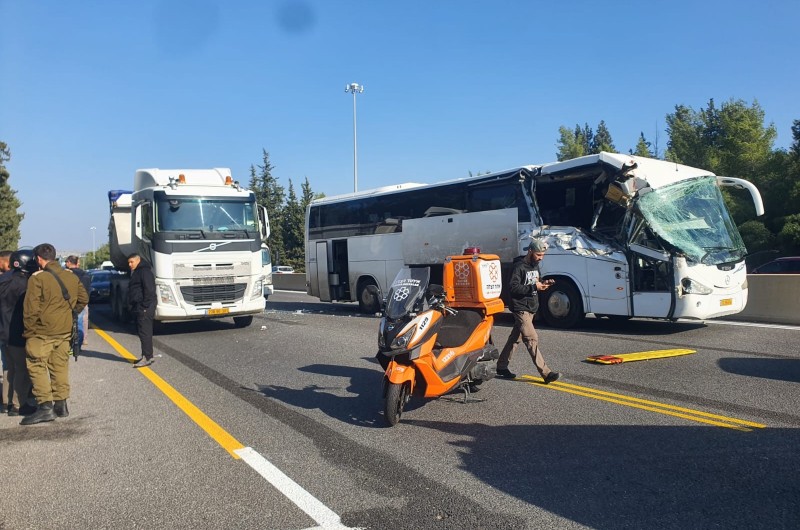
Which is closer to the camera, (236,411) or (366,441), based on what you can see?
(366,441)

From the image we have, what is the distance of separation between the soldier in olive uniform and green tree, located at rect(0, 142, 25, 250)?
56.4m

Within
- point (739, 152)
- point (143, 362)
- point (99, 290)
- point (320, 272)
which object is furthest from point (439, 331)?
point (739, 152)

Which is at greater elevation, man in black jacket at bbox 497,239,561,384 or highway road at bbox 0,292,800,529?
man in black jacket at bbox 497,239,561,384

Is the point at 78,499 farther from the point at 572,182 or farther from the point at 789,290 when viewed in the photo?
the point at 789,290

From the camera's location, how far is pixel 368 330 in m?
13.9

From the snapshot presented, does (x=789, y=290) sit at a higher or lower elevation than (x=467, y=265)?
lower

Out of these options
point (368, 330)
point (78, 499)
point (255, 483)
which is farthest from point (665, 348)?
point (78, 499)

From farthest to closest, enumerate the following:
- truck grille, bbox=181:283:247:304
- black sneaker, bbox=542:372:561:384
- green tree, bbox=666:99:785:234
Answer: green tree, bbox=666:99:785:234
truck grille, bbox=181:283:247:304
black sneaker, bbox=542:372:561:384

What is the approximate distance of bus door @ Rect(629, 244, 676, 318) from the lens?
1146 cm

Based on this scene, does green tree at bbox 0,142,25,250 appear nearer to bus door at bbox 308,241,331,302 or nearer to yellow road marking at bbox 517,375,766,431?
bus door at bbox 308,241,331,302

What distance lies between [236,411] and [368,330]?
277 inches

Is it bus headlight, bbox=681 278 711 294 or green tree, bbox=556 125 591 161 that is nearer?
bus headlight, bbox=681 278 711 294

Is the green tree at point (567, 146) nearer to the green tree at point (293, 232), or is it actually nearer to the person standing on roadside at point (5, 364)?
the green tree at point (293, 232)

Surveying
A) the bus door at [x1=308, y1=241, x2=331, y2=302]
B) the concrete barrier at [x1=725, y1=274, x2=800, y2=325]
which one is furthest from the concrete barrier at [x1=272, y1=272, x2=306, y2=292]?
the concrete barrier at [x1=725, y1=274, x2=800, y2=325]
